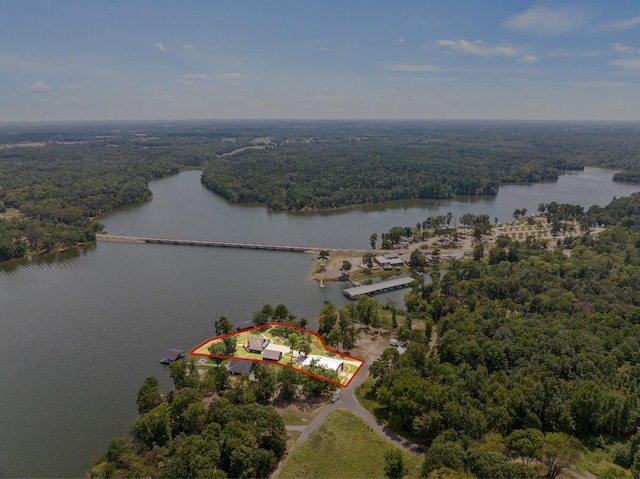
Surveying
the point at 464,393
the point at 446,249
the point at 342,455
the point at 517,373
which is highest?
the point at 464,393

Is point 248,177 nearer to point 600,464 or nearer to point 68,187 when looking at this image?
point 68,187

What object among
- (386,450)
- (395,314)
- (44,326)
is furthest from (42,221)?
(386,450)

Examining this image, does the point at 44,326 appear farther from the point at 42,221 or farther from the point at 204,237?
the point at 42,221

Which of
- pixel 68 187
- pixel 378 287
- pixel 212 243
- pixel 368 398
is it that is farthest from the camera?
pixel 68 187

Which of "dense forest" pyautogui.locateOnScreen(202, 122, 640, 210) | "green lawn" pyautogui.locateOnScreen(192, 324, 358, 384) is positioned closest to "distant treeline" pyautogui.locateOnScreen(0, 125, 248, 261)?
"dense forest" pyautogui.locateOnScreen(202, 122, 640, 210)

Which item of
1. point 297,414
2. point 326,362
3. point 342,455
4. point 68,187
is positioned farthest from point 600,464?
point 68,187

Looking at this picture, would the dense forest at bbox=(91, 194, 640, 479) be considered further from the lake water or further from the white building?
the lake water

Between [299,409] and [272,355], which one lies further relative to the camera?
[272,355]
